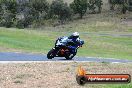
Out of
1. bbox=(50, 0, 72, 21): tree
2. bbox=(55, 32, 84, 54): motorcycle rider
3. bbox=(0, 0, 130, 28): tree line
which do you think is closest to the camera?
bbox=(55, 32, 84, 54): motorcycle rider

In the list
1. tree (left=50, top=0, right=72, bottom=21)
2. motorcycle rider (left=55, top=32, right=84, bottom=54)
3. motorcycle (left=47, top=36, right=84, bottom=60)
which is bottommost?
tree (left=50, top=0, right=72, bottom=21)

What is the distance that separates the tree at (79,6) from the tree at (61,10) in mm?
3729

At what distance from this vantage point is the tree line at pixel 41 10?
111 m

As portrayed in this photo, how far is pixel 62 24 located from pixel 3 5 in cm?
1804

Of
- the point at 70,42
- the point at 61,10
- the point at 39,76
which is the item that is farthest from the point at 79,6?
the point at 39,76

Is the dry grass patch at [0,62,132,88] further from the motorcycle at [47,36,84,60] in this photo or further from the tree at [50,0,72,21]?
the tree at [50,0,72,21]

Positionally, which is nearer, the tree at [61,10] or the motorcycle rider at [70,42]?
the motorcycle rider at [70,42]

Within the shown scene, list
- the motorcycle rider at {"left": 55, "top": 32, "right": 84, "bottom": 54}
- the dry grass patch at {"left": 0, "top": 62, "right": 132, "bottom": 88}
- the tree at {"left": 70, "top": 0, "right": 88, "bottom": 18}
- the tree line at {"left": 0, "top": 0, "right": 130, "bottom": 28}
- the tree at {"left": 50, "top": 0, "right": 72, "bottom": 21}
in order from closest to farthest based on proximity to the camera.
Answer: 1. the dry grass patch at {"left": 0, "top": 62, "right": 132, "bottom": 88}
2. the motorcycle rider at {"left": 55, "top": 32, "right": 84, "bottom": 54}
3. the tree line at {"left": 0, "top": 0, "right": 130, "bottom": 28}
4. the tree at {"left": 50, "top": 0, "right": 72, "bottom": 21}
5. the tree at {"left": 70, "top": 0, "right": 88, "bottom": 18}

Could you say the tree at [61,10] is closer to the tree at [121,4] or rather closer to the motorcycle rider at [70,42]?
the tree at [121,4]

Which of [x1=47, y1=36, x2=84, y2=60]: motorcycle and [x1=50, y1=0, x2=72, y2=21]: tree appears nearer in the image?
[x1=47, y1=36, x2=84, y2=60]: motorcycle

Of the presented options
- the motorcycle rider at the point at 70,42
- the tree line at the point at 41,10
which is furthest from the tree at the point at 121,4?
the motorcycle rider at the point at 70,42

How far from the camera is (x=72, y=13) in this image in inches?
4540

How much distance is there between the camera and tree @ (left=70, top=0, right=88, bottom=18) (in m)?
114

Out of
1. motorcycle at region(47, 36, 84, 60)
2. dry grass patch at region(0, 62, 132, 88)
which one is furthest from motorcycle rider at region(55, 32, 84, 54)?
dry grass patch at region(0, 62, 132, 88)
